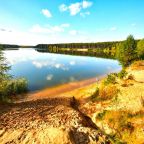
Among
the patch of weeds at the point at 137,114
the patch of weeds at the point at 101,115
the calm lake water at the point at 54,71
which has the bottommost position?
the calm lake water at the point at 54,71

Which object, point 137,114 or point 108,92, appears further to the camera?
point 108,92

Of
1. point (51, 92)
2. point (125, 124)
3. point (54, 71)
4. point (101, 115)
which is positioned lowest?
point (54, 71)

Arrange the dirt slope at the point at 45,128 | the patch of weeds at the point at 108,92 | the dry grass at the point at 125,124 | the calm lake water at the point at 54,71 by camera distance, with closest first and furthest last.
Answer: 1. the dirt slope at the point at 45,128
2. the dry grass at the point at 125,124
3. the patch of weeds at the point at 108,92
4. the calm lake water at the point at 54,71

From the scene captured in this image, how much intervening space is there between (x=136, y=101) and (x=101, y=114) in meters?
4.53

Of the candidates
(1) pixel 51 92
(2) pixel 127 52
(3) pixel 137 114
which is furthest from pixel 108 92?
(2) pixel 127 52

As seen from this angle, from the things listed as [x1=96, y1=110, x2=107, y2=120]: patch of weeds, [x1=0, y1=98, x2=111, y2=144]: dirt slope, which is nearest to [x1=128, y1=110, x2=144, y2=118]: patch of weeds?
[x1=96, y1=110, x2=107, y2=120]: patch of weeds

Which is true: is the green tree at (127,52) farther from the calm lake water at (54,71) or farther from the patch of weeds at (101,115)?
the patch of weeds at (101,115)

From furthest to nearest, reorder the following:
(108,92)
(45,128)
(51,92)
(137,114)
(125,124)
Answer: (51,92)
(108,92)
(137,114)
(125,124)
(45,128)

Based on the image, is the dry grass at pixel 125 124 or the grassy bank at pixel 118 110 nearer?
the dry grass at pixel 125 124

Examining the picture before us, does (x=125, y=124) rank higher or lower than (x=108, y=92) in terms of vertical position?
lower

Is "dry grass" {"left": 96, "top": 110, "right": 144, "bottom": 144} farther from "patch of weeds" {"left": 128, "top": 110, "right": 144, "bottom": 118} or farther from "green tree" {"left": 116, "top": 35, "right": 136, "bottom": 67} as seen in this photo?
"green tree" {"left": 116, "top": 35, "right": 136, "bottom": 67}

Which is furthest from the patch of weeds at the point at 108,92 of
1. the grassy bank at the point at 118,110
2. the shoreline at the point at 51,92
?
the shoreline at the point at 51,92

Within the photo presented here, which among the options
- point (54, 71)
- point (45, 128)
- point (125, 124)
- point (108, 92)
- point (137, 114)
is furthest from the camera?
point (54, 71)

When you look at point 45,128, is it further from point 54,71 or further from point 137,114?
point 54,71
